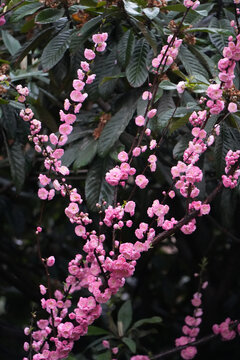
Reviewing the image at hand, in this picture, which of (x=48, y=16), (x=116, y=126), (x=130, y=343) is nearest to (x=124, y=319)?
(x=130, y=343)

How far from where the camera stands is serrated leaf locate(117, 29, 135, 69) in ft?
3.69

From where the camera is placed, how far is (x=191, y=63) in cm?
114

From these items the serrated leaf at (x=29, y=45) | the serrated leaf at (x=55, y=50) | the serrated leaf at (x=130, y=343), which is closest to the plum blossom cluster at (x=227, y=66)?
the serrated leaf at (x=55, y=50)

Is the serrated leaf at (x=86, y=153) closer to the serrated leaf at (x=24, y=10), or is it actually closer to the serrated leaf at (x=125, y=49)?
the serrated leaf at (x=125, y=49)

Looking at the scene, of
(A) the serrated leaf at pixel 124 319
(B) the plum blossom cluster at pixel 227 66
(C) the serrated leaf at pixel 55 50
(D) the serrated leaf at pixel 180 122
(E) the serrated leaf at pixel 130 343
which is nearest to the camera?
(B) the plum blossom cluster at pixel 227 66

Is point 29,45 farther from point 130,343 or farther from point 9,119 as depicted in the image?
point 130,343

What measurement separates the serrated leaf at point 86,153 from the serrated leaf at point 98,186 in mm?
40

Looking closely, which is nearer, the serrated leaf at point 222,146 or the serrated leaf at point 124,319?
the serrated leaf at point 222,146

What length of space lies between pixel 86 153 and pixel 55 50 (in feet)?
0.86

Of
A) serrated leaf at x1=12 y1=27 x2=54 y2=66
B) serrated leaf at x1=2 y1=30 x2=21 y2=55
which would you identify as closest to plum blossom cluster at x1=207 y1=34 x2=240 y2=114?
serrated leaf at x1=12 y1=27 x2=54 y2=66

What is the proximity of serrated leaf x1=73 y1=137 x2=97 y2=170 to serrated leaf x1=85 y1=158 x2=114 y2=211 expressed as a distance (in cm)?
4

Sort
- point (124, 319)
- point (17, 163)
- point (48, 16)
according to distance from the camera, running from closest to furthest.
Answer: point (48, 16) → point (17, 163) → point (124, 319)

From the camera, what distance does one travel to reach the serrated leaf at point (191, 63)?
1127mm

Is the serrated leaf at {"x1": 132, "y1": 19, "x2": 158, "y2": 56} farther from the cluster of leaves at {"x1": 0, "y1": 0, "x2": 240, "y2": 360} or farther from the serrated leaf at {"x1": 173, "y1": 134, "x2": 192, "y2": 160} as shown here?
the serrated leaf at {"x1": 173, "y1": 134, "x2": 192, "y2": 160}
